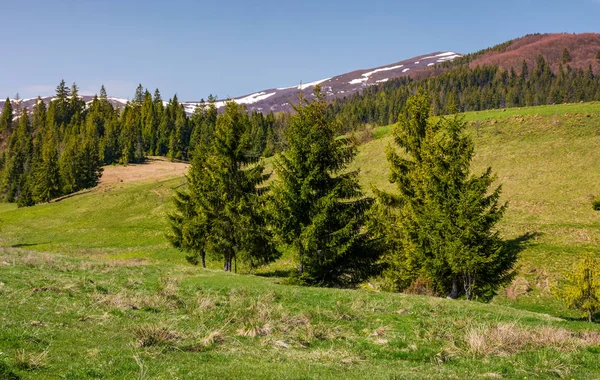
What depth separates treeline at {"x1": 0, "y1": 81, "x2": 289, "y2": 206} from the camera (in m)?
107

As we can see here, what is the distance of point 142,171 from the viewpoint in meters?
120

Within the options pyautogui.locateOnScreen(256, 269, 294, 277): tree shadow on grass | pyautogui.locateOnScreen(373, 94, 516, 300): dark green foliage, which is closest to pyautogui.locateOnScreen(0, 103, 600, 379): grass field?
pyautogui.locateOnScreen(373, 94, 516, 300): dark green foliage

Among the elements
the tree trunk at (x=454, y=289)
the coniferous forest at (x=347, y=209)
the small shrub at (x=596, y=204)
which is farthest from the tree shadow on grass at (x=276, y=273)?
the small shrub at (x=596, y=204)

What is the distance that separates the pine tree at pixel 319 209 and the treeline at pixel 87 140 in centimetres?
6951

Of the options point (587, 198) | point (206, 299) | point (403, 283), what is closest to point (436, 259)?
point (403, 283)

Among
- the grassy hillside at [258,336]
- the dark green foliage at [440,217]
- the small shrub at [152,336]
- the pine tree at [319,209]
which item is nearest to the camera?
the grassy hillside at [258,336]

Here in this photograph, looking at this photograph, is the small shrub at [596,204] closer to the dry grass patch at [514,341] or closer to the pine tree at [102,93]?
the dry grass patch at [514,341]

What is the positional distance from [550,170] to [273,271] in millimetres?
36585

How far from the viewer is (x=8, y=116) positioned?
606ft

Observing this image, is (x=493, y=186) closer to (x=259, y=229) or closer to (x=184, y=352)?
(x=259, y=229)

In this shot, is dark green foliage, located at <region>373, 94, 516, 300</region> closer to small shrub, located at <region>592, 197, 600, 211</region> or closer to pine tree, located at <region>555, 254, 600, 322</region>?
pine tree, located at <region>555, 254, 600, 322</region>

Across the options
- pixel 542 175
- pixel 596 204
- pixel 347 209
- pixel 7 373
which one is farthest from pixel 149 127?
pixel 7 373

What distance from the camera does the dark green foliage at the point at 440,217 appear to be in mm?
26109

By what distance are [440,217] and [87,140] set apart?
114 meters
